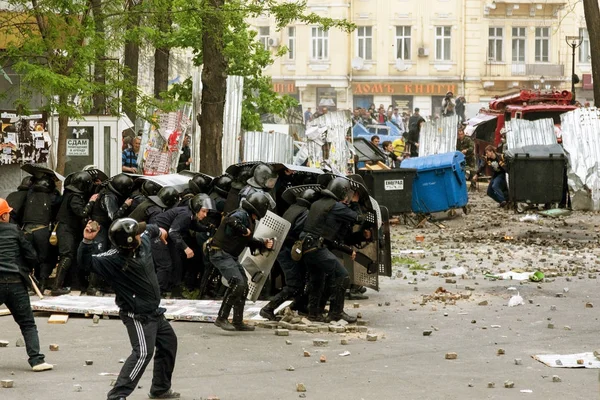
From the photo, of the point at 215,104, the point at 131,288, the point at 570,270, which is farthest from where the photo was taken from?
the point at 215,104

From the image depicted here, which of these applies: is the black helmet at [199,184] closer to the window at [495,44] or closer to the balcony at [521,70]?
the balcony at [521,70]

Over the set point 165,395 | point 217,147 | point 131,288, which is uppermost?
point 217,147

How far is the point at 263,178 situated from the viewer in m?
14.3

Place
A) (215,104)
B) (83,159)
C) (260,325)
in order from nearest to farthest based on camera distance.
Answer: (260,325)
(215,104)
(83,159)

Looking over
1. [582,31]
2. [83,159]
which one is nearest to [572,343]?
[83,159]

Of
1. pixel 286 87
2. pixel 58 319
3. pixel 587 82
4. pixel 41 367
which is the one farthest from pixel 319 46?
pixel 41 367

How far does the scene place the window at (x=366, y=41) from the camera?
61.6m

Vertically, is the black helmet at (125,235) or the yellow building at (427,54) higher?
the yellow building at (427,54)

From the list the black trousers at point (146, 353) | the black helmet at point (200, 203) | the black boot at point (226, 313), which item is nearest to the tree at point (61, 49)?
the black helmet at point (200, 203)

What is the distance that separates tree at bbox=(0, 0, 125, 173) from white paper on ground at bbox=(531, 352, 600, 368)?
27.2ft

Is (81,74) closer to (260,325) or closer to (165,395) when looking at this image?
(260,325)

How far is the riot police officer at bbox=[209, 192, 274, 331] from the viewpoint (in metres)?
12.7

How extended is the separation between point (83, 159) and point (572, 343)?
12.9 meters

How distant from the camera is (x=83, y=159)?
22969 mm
